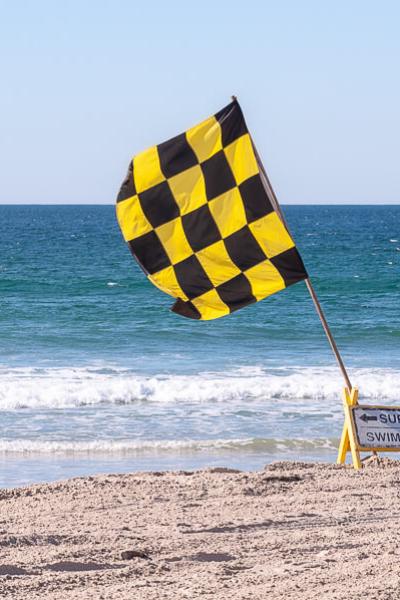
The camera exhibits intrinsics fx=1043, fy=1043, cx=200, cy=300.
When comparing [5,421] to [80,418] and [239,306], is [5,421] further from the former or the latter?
[239,306]

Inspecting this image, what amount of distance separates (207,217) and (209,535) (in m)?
2.43

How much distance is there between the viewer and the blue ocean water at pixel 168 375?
35.1ft

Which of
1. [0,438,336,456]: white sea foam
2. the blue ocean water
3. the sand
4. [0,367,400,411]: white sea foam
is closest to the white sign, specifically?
the sand

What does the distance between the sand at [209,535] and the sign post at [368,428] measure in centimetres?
19

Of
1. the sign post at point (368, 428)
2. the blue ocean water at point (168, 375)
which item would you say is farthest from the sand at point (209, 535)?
the blue ocean water at point (168, 375)

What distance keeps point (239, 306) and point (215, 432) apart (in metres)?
4.28

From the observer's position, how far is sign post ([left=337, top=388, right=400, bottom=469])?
8.12 metres

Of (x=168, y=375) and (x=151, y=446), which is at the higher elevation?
(x=151, y=446)

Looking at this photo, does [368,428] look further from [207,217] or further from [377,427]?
[207,217]

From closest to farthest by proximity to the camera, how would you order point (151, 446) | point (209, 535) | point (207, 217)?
point (209, 535), point (207, 217), point (151, 446)

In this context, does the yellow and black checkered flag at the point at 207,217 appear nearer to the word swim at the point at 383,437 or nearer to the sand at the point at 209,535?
the sand at the point at 209,535

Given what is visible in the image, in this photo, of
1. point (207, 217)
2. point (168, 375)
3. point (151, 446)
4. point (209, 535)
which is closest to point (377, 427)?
point (207, 217)

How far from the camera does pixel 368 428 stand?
8.19 m

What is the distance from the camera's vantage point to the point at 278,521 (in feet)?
20.7
